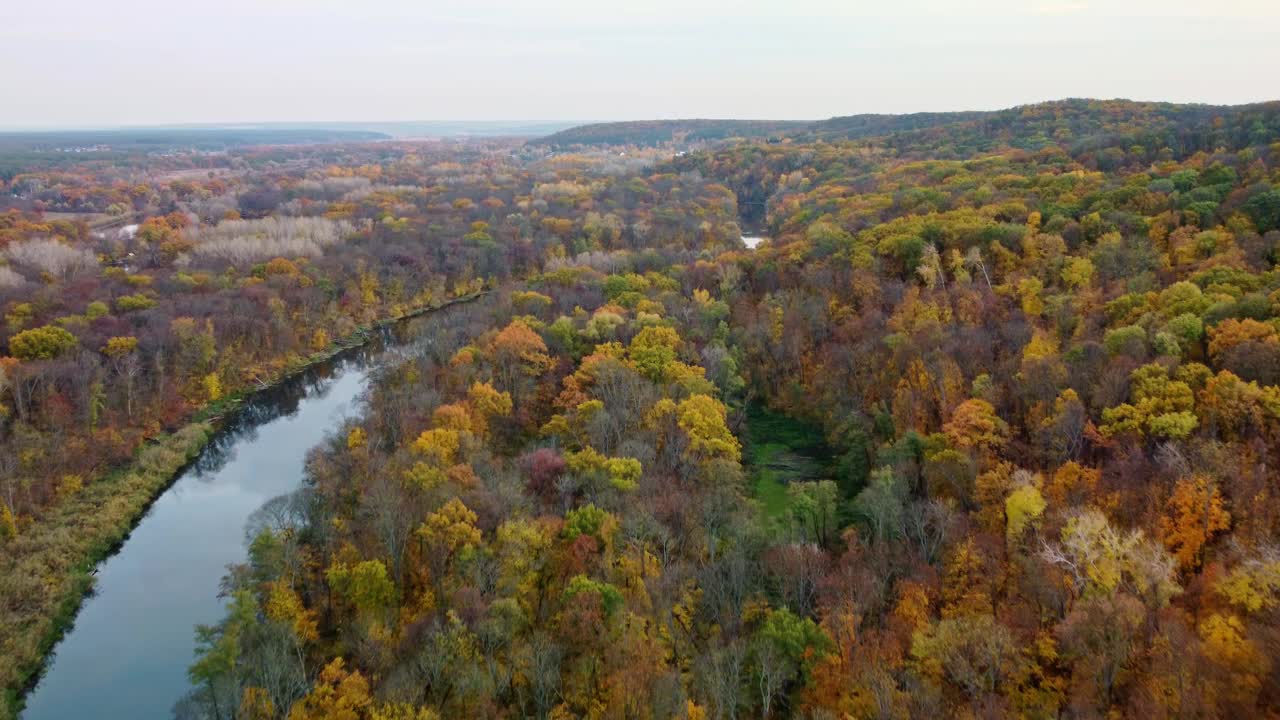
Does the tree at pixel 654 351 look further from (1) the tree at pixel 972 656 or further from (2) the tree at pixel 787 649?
(1) the tree at pixel 972 656

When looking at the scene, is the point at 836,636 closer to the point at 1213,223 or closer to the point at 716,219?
the point at 1213,223

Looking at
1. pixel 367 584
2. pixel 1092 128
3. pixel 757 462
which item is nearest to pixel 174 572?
pixel 367 584

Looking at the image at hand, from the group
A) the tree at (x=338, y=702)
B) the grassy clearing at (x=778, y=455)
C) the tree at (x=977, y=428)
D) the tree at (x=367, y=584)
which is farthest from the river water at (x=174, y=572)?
the tree at (x=977, y=428)

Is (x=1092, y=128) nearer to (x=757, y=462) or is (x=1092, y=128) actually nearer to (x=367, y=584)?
(x=757, y=462)

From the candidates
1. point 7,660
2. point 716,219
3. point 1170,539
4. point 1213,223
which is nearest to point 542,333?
point 7,660

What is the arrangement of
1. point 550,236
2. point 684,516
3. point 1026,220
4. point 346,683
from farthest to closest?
point 550,236 → point 1026,220 → point 684,516 → point 346,683

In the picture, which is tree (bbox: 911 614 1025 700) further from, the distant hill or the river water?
the distant hill
